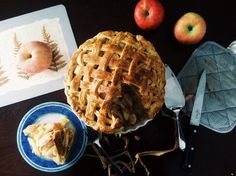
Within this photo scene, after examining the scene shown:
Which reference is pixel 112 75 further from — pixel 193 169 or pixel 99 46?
pixel 193 169

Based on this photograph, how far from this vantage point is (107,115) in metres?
0.71

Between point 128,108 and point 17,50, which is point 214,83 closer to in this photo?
point 128,108

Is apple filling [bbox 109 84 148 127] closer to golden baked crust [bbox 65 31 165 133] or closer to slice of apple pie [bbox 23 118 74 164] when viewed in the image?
golden baked crust [bbox 65 31 165 133]

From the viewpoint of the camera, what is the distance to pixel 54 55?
2.86ft

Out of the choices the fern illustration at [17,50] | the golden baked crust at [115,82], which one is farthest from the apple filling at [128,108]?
the fern illustration at [17,50]

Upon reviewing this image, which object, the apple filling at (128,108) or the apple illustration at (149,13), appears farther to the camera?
the apple illustration at (149,13)

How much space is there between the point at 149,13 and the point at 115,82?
223 millimetres

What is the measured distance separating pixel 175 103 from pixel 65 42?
27 centimetres

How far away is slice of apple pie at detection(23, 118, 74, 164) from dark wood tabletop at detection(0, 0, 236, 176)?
4 cm

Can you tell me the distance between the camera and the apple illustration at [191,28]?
83 centimetres

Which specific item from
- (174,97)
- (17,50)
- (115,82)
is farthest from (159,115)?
(17,50)

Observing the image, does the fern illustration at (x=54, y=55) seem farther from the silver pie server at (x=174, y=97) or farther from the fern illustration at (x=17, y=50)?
the silver pie server at (x=174, y=97)

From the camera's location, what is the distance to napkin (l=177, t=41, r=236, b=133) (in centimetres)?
85

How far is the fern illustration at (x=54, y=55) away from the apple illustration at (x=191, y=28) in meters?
0.26
